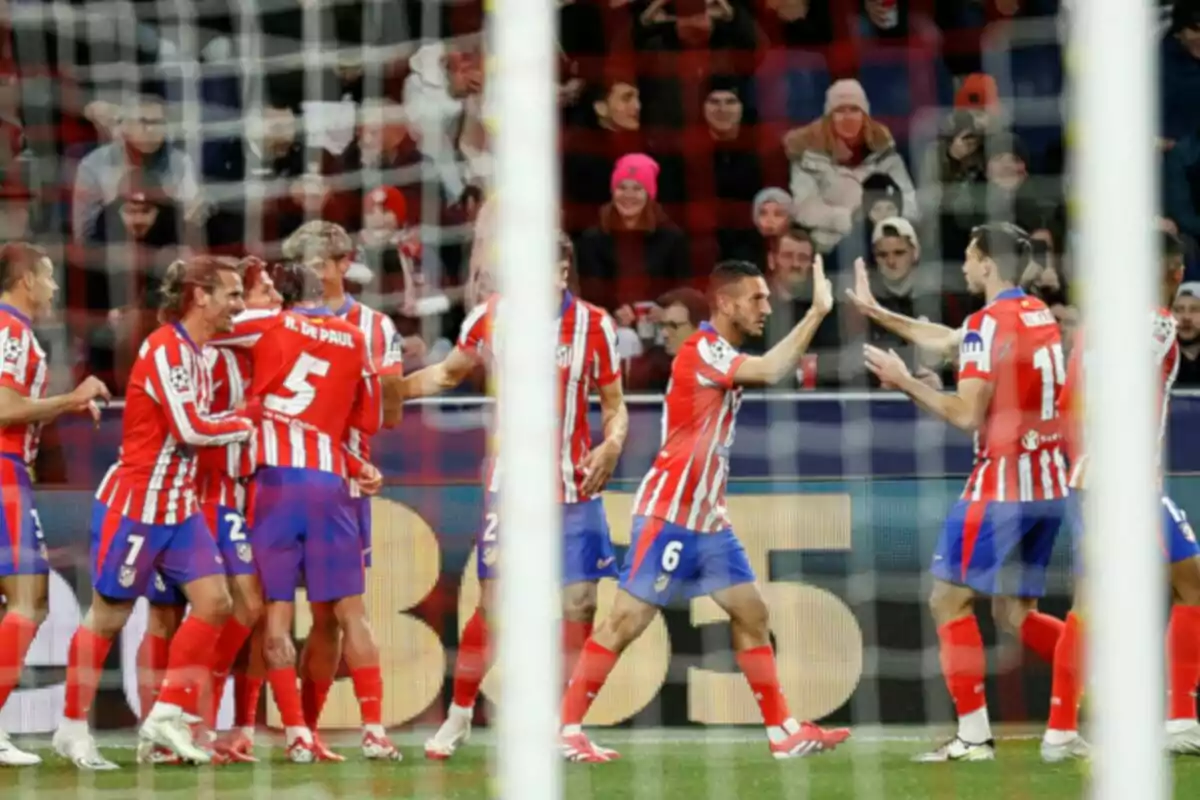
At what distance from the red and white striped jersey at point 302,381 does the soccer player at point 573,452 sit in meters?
0.30

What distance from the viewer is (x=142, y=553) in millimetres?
6965

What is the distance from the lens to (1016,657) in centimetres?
766

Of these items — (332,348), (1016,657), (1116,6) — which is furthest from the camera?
(1016,657)

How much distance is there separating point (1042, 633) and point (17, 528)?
3036 mm

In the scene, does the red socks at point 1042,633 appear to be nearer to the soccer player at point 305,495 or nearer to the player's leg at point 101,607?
the soccer player at point 305,495

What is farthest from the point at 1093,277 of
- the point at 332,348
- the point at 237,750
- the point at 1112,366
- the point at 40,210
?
the point at 40,210

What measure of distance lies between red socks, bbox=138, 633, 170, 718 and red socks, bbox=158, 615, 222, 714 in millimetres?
338

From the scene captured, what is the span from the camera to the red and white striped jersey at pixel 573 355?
714 centimetres

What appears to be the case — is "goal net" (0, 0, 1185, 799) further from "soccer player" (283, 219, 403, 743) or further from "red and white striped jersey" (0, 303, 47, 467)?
"red and white striped jersey" (0, 303, 47, 467)

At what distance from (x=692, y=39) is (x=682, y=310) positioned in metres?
0.95

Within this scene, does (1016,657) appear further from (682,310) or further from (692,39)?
(692,39)

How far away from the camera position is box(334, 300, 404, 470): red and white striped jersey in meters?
7.36

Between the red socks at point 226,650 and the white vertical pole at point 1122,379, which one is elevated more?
the white vertical pole at point 1122,379

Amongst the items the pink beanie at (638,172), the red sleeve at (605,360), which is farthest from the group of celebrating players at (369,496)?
the pink beanie at (638,172)
